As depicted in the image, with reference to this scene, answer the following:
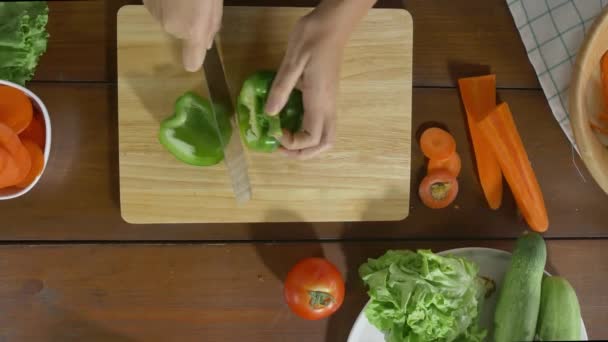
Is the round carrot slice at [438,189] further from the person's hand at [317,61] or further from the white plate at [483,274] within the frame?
the person's hand at [317,61]

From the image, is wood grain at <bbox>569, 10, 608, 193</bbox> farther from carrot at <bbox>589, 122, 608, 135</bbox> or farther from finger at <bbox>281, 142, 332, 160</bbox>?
finger at <bbox>281, 142, 332, 160</bbox>

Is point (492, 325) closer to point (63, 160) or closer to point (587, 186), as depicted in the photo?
point (587, 186)

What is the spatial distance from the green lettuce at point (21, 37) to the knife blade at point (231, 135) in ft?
0.93

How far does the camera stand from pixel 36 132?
1047 mm

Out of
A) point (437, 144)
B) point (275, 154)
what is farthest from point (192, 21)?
point (437, 144)

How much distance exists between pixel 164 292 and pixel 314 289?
278mm

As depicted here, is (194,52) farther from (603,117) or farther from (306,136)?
(603,117)

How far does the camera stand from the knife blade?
1045 mm

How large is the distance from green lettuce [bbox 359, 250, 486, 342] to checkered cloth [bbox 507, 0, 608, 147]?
14.8 inches

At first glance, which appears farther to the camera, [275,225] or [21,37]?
[275,225]

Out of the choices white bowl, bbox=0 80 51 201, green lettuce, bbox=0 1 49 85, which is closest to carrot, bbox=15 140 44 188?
white bowl, bbox=0 80 51 201

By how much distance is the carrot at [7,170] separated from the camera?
925mm

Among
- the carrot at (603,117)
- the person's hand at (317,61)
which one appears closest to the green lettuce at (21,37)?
the person's hand at (317,61)

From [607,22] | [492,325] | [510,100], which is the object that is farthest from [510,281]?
[607,22]
